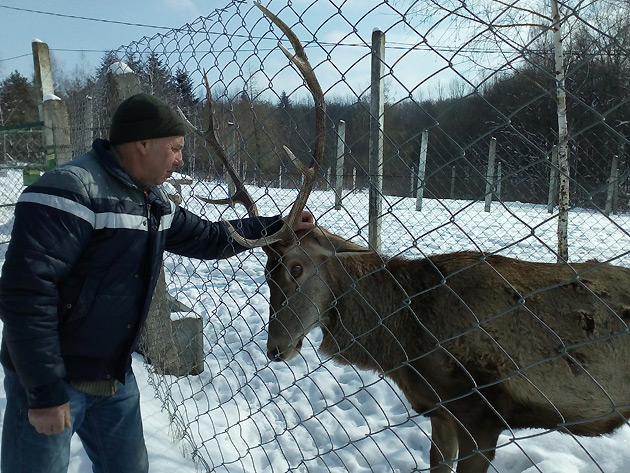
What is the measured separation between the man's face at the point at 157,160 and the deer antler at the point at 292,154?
51cm

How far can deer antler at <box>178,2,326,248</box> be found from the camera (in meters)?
2.11

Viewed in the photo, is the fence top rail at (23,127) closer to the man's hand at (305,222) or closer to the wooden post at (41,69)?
the wooden post at (41,69)

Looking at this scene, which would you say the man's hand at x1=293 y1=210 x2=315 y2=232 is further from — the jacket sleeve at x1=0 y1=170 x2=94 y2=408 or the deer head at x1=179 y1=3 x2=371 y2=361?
the jacket sleeve at x1=0 y1=170 x2=94 y2=408

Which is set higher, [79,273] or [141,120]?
[141,120]

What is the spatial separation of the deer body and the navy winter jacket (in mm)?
902

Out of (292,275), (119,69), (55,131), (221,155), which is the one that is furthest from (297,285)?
(55,131)

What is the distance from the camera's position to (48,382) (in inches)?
66.4

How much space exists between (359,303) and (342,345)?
308 mm

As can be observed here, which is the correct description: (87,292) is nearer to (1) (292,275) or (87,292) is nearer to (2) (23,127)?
(1) (292,275)

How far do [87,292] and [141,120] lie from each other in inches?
28.6

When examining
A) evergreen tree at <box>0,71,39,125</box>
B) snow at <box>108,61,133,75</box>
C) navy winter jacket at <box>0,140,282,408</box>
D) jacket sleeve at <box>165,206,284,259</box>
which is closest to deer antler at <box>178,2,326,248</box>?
jacket sleeve at <box>165,206,284,259</box>

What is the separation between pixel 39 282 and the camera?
5.41 ft

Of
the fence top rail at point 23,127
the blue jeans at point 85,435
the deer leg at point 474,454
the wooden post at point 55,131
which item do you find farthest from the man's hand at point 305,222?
the fence top rail at point 23,127

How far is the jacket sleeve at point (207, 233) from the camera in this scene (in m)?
2.52
